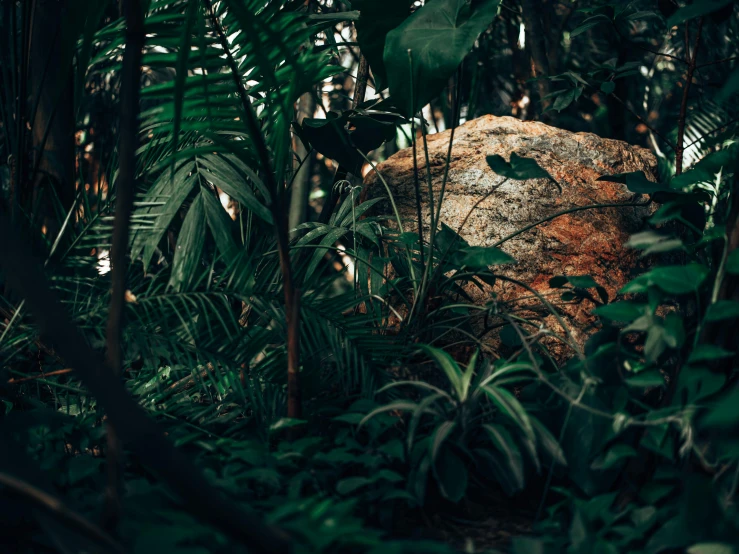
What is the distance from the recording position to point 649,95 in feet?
13.5

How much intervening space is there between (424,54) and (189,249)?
0.68 metres

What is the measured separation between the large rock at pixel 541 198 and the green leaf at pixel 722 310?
0.73m

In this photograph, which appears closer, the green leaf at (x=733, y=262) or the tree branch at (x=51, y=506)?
the tree branch at (x=51, y=506)

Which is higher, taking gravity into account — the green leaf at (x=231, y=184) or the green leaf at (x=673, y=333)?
the green leaf at (x=231, y=184)

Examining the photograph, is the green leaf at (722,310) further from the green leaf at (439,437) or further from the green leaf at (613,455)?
the green leaf at (439,437)

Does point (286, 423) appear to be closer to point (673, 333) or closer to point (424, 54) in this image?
point (673, 333)

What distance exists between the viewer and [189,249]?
139 centimetres

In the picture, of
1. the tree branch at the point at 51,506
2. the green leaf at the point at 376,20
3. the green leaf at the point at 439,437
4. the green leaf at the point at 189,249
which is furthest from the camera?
the green leaf at the point at 376,20

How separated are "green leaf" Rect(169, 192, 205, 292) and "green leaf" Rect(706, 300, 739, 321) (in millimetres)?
988

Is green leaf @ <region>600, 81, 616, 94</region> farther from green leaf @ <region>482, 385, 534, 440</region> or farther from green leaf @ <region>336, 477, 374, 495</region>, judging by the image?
green leaf @ <region>336, 477, 374, 495</region>

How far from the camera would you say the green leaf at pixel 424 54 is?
4.32ft

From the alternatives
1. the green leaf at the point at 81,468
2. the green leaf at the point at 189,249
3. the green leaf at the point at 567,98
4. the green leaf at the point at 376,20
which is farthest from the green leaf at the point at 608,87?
the green leaf at the point at 81,468

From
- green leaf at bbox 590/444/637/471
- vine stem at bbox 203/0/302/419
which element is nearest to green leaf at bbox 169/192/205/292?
vine stem at bbox 203/0/302/419

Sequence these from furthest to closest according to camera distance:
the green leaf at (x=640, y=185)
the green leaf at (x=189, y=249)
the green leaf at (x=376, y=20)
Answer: the green leaf at (x=376, y=20)
the green leaf at (x=189, y=249)
the green leaf at (x=640, y=185)
